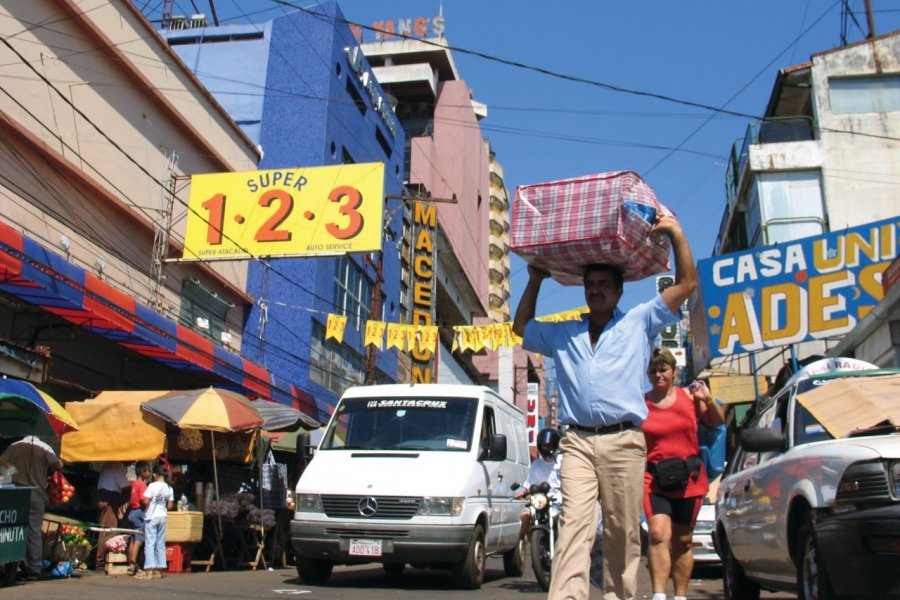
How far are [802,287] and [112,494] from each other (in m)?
12.0

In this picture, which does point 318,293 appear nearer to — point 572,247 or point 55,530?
point 55,530

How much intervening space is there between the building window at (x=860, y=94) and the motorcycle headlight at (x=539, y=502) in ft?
71.9

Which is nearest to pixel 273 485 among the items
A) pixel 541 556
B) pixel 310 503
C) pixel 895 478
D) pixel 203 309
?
pixel 310 503

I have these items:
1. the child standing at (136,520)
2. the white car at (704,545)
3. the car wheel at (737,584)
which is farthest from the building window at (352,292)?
the car wheel at (737,584)

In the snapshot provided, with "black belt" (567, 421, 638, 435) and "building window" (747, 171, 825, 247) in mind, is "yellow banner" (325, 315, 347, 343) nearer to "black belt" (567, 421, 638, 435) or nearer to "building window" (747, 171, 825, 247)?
"building window" (747, 171, 825, 247)

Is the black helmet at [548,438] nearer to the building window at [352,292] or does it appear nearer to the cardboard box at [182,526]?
the cardboard box at [182,526]

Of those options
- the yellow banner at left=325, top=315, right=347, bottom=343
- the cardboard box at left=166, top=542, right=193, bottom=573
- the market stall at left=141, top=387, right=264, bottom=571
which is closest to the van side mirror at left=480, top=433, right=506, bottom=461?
the market stall at left=141, top=387, right=264, bottom=571

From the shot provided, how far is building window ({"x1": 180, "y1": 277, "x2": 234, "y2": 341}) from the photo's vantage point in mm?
21312

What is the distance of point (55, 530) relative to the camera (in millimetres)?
10766

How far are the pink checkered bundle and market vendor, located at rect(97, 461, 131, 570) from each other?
945 cm

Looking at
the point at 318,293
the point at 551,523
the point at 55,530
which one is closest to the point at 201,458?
the point at 55,530

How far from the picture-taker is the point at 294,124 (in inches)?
1110

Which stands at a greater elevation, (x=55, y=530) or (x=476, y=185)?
(x=476, y=185)

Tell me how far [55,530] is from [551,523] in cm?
620
